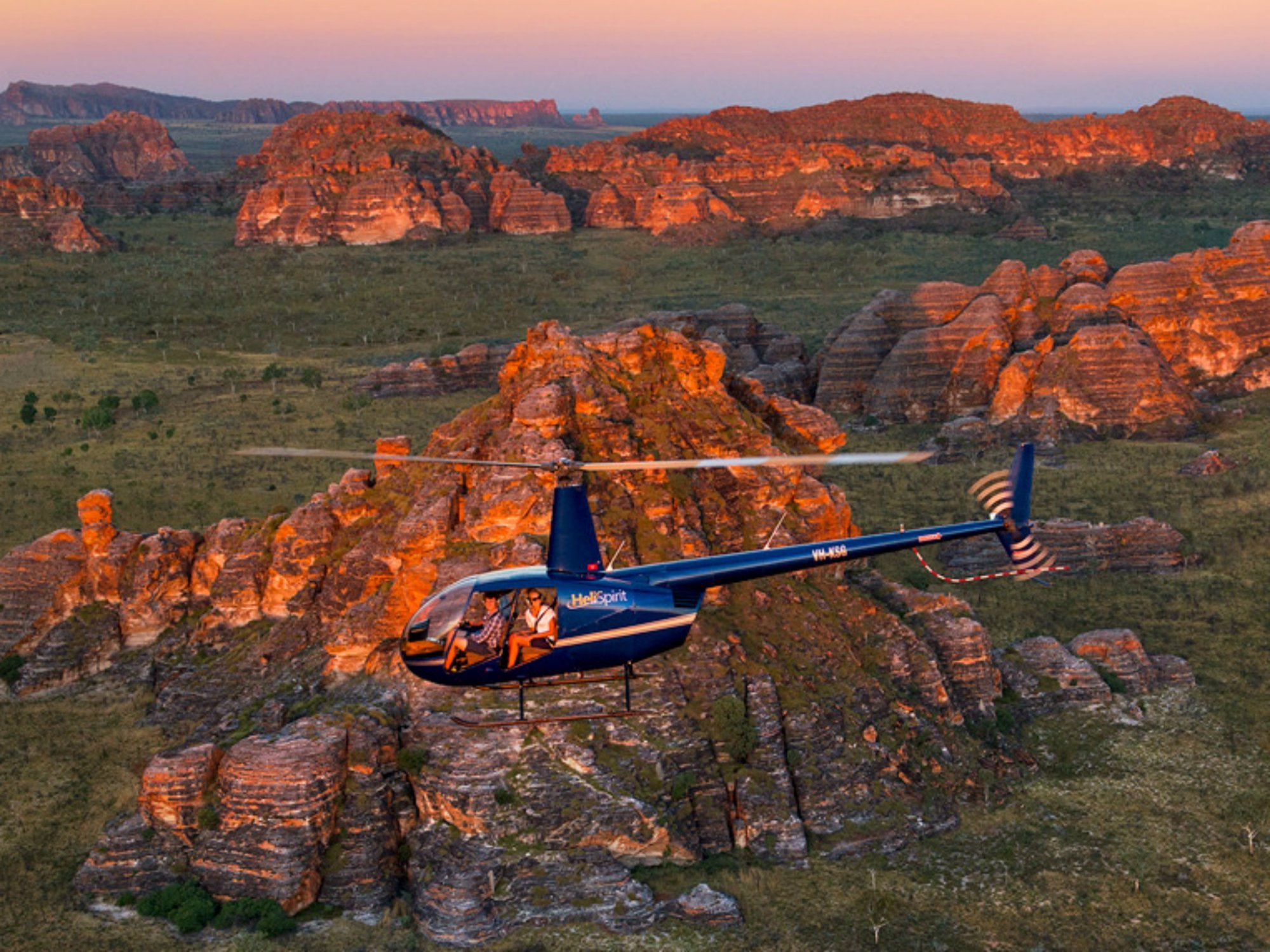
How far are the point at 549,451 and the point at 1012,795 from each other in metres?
16.9

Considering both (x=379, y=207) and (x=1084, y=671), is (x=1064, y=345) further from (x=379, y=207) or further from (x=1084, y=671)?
(x=379, y=207)

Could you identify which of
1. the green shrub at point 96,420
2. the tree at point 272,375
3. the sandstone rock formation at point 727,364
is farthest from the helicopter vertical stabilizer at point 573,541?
the tree at point 272,375

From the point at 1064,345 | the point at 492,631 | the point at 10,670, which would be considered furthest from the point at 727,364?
the point at 492,631

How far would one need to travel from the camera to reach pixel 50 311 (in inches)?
4975

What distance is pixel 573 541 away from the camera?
2620cm

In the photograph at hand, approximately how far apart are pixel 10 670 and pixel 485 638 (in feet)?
85.6

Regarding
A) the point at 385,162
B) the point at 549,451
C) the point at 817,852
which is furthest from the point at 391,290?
the point at 817,852

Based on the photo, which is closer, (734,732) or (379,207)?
(734,732)

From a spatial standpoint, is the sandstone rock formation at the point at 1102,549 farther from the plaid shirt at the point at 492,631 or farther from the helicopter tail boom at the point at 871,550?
the plaid shirt at the point at 492,631

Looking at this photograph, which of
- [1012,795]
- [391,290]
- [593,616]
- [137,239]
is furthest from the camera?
[137,239]

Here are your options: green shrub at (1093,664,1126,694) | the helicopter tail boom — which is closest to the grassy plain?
green shrub at (1093,664,1126,694)

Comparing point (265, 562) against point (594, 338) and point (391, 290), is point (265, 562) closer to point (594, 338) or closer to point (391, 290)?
point (594, 338)

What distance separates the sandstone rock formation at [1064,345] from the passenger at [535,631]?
202 feet

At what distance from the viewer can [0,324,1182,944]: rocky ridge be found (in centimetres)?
3025
